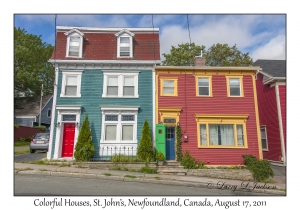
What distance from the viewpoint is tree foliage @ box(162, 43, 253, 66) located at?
95.6 ft

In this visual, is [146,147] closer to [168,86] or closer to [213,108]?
[168,86]

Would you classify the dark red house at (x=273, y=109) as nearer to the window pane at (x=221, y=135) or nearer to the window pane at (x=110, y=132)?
the window pane at (x=221, y=135)

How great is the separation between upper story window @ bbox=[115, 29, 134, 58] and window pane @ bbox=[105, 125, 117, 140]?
4.52 meters

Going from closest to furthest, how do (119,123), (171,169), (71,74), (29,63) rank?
(171,169) < (119,123) < (71,74) < (29,63)

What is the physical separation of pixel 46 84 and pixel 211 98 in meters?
32.0

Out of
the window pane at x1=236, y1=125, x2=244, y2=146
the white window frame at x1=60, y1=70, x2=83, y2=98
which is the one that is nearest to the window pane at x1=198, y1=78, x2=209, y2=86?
the window pane at x1=236, y1=125, x2=244, y2=146

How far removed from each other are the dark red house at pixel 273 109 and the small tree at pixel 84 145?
37.3 ft

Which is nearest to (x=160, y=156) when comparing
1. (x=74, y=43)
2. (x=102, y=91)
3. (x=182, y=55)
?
(x=102, y=91)

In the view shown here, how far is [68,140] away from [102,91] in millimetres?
3551

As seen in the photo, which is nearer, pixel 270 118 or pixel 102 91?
pixel 102 91

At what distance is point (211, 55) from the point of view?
3142 cm

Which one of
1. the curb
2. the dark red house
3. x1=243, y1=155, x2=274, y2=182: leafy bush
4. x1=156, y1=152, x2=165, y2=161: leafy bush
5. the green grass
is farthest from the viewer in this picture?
the green grass

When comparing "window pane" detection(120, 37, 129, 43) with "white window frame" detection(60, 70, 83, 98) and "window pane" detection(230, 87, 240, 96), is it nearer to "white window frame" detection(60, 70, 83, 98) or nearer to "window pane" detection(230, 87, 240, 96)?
"white window frame" detection(60, 70, 83, 98)

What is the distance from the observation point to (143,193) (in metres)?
7.25
